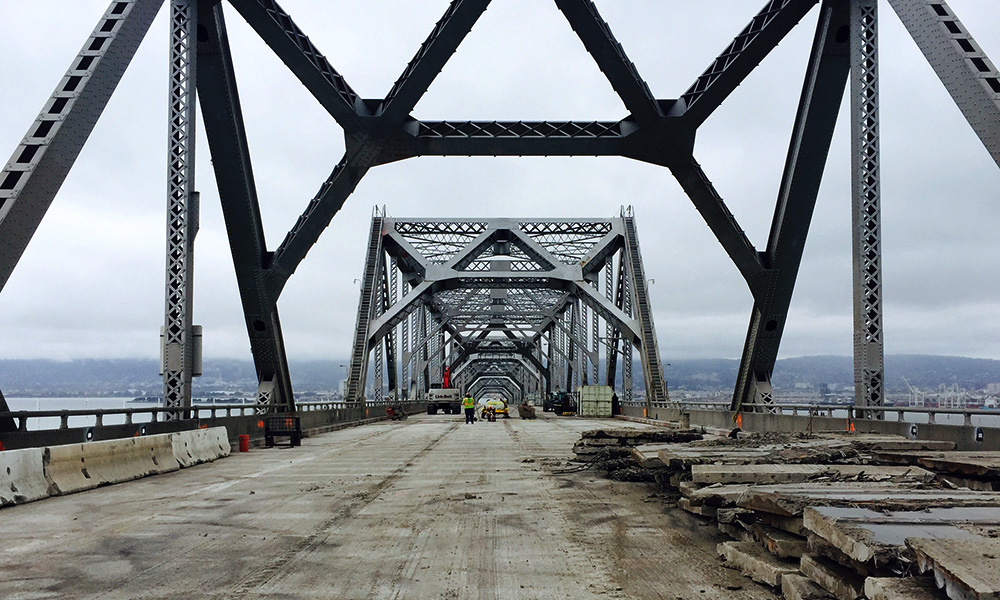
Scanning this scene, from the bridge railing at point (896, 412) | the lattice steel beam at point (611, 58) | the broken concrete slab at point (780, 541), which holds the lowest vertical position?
the broken concrete slab at point (780, 541)

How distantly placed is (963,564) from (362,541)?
19.3 ft

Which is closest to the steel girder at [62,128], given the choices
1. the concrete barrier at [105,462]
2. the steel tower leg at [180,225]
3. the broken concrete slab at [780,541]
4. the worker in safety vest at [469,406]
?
the concrete barrier at [105,462]

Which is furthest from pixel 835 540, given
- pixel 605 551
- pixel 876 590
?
pixel 605 551

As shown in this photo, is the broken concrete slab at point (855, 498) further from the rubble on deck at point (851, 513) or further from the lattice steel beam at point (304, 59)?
the lattice steel beam at point (304, 59)

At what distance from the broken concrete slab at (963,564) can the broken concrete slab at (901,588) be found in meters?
0.07

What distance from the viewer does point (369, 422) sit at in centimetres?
4878

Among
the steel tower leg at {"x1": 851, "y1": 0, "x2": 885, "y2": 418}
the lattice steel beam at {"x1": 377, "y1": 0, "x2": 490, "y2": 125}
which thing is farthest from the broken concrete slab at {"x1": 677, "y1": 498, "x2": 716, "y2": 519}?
the lattice steel beam at {"x1": 377, "y1": 0, "x2": 490, "y2": 125}

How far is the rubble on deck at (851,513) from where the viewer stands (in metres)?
4.86

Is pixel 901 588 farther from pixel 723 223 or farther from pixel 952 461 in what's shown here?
pixel 723 223

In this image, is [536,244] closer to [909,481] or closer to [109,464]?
[109,464]

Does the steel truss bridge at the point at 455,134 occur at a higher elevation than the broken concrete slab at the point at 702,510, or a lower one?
higher

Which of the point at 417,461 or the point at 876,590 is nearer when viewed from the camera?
the point at 876,590

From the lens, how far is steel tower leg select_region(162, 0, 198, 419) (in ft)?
62.7

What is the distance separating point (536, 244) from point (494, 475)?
4288cm
